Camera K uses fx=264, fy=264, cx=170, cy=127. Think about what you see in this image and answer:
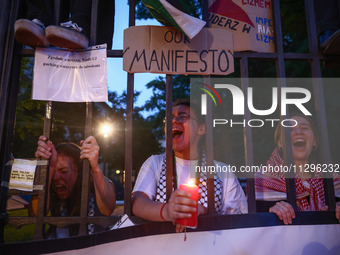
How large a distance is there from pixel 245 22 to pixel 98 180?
163cm

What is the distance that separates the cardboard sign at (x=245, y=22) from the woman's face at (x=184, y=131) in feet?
2.65

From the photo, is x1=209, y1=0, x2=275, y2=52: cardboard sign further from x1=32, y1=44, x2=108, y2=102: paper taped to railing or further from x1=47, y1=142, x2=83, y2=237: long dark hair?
x1=47, y1=142, x2=83, y2=237: long dark hair

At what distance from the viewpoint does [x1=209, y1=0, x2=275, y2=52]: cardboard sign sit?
197cm

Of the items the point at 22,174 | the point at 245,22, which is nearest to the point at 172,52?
the point at 245,22

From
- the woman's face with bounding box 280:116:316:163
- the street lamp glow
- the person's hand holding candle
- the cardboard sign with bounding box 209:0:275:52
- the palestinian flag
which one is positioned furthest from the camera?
the street lamp glow

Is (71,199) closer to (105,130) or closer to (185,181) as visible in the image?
(185,181)

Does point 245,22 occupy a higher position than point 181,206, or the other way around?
point 245,22

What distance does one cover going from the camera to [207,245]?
1.68 metres

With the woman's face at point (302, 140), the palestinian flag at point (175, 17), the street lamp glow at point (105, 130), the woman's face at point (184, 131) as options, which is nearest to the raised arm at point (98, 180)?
the woman's face at point (184, 131)

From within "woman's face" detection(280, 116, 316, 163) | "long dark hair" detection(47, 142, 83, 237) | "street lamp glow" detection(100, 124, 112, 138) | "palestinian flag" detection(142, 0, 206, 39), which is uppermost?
"street lamp glow" detection(100, 124, 112, 138)

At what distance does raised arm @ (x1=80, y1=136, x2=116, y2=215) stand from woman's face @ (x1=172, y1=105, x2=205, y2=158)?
0.71 meters

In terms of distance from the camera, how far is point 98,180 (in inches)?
78.2

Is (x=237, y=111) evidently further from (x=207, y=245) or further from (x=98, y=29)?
(x=98, y=29)

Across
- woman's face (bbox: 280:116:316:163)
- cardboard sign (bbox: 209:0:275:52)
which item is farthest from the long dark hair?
woman's face (bbox: 280:116:316:163)
